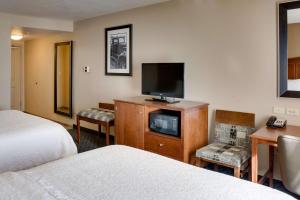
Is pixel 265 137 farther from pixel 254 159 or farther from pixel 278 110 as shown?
pixel 278 110

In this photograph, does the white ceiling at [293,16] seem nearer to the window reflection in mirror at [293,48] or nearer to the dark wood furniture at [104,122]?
the window reflection in mirror at [293,48]

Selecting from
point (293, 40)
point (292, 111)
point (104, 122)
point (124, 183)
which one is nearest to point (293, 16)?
point (293, 40)

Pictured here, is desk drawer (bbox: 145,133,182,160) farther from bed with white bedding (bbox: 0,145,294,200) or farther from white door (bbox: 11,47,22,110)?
white door (bbox: 11,47,22,110)

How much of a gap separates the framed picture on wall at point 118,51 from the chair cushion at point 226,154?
2097 mm

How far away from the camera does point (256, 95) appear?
304 centimetres

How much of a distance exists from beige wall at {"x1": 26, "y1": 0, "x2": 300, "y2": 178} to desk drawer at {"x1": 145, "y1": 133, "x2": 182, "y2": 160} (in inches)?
26.5

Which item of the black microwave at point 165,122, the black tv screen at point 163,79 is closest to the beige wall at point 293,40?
the black tv screen at point 163,79

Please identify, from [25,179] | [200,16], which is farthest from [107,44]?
[25,179]

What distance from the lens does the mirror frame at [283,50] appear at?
275 centimetres

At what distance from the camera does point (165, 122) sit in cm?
329

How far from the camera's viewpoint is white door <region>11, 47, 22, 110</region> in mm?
7590

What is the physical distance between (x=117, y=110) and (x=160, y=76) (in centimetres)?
82

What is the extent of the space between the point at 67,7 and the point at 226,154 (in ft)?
11.1

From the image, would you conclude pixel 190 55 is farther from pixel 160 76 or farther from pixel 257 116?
pixel 257 116
